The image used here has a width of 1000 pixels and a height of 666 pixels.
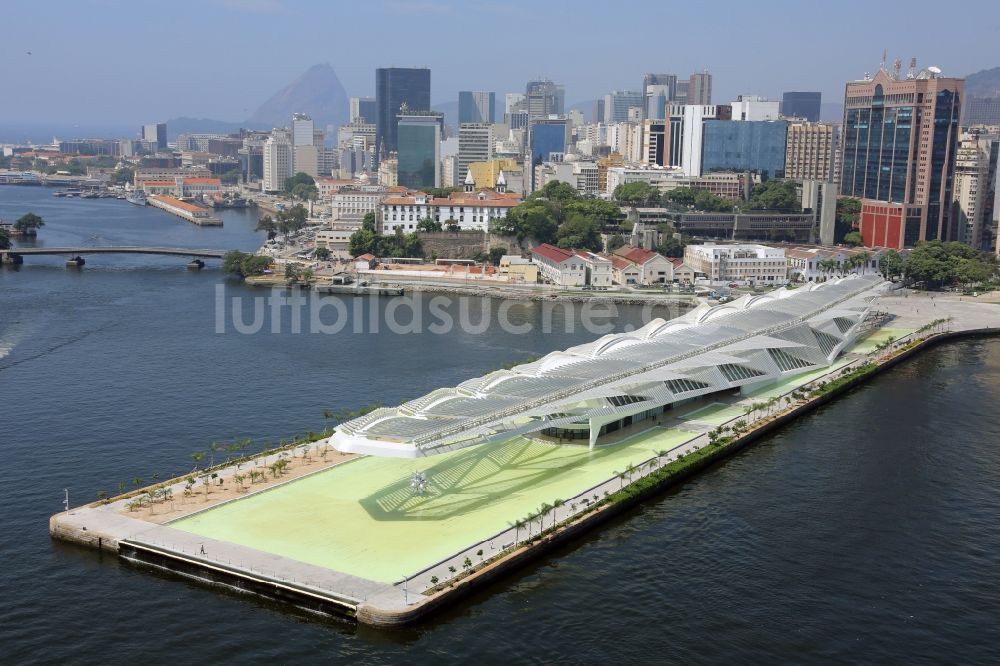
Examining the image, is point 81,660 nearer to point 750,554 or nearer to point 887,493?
point 750,554

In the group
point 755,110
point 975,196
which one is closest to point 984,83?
point 755,110

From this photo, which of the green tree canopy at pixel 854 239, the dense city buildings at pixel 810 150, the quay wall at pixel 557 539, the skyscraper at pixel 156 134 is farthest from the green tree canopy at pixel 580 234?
the skyscraper at pixel 156 134

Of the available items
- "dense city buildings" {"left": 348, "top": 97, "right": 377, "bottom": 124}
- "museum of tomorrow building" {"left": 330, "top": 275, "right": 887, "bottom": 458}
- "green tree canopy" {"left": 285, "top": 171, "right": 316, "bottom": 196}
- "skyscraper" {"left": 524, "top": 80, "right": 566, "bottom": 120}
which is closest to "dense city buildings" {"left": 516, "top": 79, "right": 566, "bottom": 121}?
"skyscraper" {"left": 524, "top": 80, "right": 566, "bottom": 120}

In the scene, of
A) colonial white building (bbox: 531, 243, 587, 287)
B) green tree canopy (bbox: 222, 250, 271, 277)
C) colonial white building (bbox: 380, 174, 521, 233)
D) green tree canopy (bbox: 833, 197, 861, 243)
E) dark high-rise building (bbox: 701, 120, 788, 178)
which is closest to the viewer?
colonial white building (bbox: 531, 243, 587, 287)

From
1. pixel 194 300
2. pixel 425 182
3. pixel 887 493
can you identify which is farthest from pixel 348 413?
pixel 425 182

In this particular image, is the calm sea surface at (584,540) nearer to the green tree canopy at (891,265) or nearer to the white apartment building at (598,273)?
the white apartment building at (598,273)

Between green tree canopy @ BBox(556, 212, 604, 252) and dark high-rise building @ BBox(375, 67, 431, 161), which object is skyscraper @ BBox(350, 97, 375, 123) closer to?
dark high-rise building @ BBox(375, 67, 431, 161)
